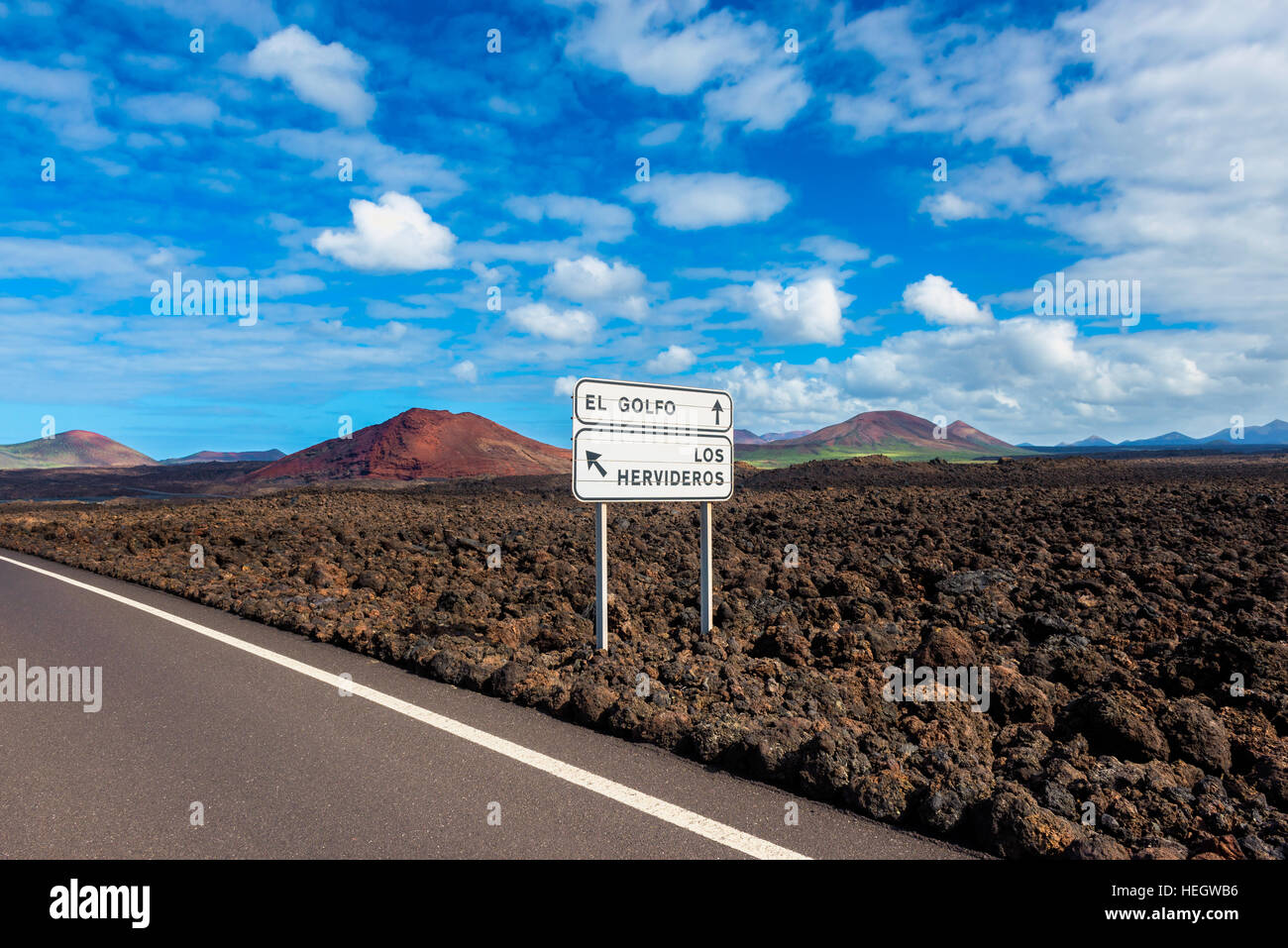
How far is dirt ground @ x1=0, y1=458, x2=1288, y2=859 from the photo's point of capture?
363 centimetres

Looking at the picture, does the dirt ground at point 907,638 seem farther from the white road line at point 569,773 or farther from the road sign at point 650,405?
the road sign at point 650,405

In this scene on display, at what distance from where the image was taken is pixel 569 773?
389 cm

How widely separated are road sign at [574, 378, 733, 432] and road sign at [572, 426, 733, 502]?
0.09 metres

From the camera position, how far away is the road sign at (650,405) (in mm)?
6297

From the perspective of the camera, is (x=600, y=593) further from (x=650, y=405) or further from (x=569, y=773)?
(x=569, y=773)

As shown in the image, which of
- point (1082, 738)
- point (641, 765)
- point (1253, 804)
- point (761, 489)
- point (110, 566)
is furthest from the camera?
point (761, 489)

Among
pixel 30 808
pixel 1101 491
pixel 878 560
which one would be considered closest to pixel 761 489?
pixel 1101 491

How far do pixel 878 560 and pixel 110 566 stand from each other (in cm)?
1294

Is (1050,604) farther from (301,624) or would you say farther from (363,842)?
(301,624)

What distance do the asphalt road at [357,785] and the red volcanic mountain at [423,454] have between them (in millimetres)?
69408

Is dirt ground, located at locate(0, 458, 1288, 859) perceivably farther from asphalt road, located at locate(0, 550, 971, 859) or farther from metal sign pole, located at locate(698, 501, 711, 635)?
asphalt road, located at locate(0, 550, 971, 859)

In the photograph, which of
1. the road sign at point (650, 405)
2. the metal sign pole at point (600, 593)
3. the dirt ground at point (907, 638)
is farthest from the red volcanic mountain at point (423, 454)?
the metal sign pole at point (600, 593)

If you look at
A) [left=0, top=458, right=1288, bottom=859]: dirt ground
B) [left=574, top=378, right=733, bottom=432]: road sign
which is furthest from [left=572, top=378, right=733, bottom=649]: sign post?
[left=0, top=458, right=1288, bottom=859]: dirt ground

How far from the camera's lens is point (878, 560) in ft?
34.3
